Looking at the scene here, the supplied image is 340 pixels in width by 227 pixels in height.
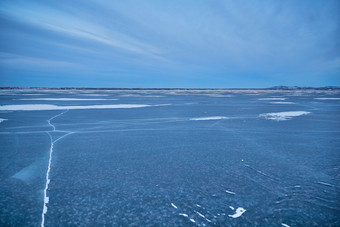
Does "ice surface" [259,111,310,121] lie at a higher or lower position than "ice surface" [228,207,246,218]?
higher

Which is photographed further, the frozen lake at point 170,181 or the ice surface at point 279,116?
the ice surface at point 279,116

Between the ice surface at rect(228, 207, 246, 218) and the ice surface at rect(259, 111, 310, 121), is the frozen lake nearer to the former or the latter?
the ice surface at rect(228, 207, 246, 218)

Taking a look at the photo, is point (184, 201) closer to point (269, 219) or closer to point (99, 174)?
point (269, 219)

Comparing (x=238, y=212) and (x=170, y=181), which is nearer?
(x=238, y=212)

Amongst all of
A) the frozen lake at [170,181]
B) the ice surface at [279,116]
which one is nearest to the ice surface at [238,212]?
the frozen lake at [170,181]

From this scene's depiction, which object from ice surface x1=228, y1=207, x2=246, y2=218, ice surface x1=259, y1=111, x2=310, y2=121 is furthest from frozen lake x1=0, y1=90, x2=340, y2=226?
ice surface x1=259, y1=111, x2=310, y2=121

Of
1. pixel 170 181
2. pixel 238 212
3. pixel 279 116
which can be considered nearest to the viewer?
pixel 238 212

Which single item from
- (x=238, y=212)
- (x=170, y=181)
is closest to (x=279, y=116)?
(x=170, y=181)

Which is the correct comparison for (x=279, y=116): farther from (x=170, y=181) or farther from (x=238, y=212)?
(x=238, y=212)

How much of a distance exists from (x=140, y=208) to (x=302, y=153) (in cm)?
298

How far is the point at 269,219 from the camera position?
1743mm

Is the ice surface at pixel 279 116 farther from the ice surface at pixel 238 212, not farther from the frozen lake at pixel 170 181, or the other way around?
the ice surface at pixel 238 212

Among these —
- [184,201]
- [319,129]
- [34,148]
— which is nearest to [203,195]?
[184,201]

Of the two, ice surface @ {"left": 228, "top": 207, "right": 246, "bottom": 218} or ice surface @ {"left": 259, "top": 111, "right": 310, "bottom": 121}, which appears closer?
ice surface @ {"left": 228, "top": 207, "right": 246, "bottom": 218}
